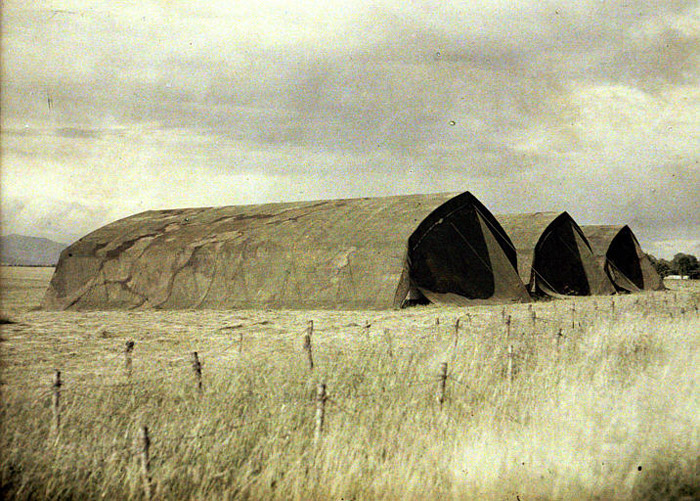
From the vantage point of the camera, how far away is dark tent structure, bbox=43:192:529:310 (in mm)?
22906

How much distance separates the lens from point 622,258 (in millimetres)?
38219

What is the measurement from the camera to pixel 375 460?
6.73 meters

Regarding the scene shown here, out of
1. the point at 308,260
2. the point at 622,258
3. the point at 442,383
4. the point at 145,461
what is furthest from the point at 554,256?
the point at 145,461

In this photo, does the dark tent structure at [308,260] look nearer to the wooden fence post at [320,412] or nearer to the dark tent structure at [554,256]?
the dark tent structure at [554,256]

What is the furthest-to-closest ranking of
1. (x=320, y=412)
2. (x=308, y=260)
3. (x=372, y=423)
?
(x=308, y=260)
(x=372, y=423)
(x=320, y=412)

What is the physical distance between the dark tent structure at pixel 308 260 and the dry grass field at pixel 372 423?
994cm

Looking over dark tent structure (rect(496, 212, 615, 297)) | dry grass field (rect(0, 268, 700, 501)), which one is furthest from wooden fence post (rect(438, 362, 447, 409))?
dark tent structure (rect(496, 212, 615, 297))

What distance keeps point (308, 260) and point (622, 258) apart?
22.4 meters

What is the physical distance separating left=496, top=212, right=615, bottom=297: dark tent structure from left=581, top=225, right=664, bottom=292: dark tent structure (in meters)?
2.60

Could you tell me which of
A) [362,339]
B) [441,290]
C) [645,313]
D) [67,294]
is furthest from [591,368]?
[67,294]

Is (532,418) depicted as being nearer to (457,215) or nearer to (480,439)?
(480,439)

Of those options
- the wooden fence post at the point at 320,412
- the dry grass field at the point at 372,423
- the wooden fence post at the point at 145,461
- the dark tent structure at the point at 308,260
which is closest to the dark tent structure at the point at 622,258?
the dark tent structure at the point at 308,260

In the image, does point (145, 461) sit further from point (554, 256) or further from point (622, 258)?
point (622, 258)

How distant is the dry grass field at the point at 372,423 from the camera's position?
637 centimetres
